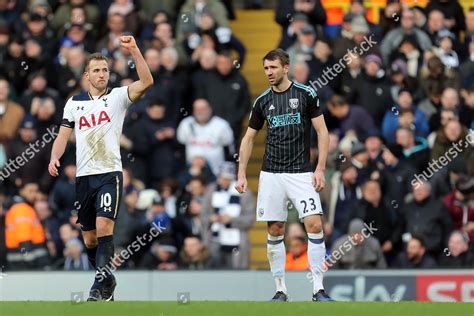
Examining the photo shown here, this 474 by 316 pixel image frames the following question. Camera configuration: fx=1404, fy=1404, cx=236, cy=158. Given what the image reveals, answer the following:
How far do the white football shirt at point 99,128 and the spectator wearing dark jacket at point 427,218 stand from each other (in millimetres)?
6200

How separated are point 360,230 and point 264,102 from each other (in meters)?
5.38

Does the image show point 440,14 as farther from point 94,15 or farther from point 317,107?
point 317,107

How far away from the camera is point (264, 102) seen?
45.9 ft

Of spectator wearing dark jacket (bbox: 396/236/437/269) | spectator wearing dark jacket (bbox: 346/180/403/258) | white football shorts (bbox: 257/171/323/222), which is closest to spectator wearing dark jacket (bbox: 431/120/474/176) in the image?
spectator wearing dark jacket (bbox: 346/180/403/258)

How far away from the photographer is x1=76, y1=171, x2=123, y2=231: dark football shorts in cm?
1391

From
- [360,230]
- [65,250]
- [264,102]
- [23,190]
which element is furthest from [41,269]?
[264,102]

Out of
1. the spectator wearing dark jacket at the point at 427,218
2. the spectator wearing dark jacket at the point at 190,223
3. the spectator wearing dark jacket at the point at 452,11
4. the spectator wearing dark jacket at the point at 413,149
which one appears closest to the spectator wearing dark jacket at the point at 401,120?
the spectator wearing dark jacket at the point at 413,149

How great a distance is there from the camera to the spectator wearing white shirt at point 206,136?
20484 millimetres

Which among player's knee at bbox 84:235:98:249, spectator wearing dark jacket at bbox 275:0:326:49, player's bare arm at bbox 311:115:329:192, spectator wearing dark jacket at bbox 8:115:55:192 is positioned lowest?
player's knee at bbox 84:235:98:249

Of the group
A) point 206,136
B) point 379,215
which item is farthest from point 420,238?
point 206,136

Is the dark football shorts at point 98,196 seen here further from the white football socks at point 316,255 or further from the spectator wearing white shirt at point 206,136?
A: the spectator wearing white shirt at point 206,136

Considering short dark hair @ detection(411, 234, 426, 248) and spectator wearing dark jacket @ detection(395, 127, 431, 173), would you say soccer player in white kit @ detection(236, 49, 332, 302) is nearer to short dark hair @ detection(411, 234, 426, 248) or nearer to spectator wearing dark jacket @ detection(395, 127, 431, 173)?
short dark hair @ detection(411, 234, 426, 248)

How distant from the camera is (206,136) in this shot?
2047 cm
